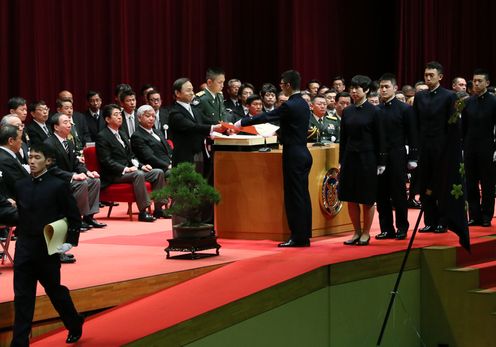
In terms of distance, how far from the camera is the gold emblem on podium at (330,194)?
336 inches

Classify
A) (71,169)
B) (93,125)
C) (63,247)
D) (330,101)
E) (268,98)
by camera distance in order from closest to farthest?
(63,247) < (71,169) < (93,125) < (268,98) < (330,101)

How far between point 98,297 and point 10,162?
1.44 m

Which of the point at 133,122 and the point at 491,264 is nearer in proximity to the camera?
the point at 491,264

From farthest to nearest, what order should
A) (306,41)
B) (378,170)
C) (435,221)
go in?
(306,41) < (435,221) < (378,170)

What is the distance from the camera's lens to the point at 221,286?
667 centimetres

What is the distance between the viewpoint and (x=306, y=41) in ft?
52.3

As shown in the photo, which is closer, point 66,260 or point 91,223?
point 66,260

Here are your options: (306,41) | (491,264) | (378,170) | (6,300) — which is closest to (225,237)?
(378,170)

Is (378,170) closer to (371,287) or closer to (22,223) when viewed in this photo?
(371,287)

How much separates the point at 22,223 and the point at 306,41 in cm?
1075

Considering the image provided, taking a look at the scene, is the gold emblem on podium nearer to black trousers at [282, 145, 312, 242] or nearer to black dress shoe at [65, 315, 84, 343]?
black trousers at [282, 145, 312, 242]

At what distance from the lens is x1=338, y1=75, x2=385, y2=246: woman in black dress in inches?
314

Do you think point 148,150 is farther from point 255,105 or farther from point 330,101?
point 330,101

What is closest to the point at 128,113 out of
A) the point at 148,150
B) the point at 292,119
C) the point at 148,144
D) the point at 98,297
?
the point at 148,144
